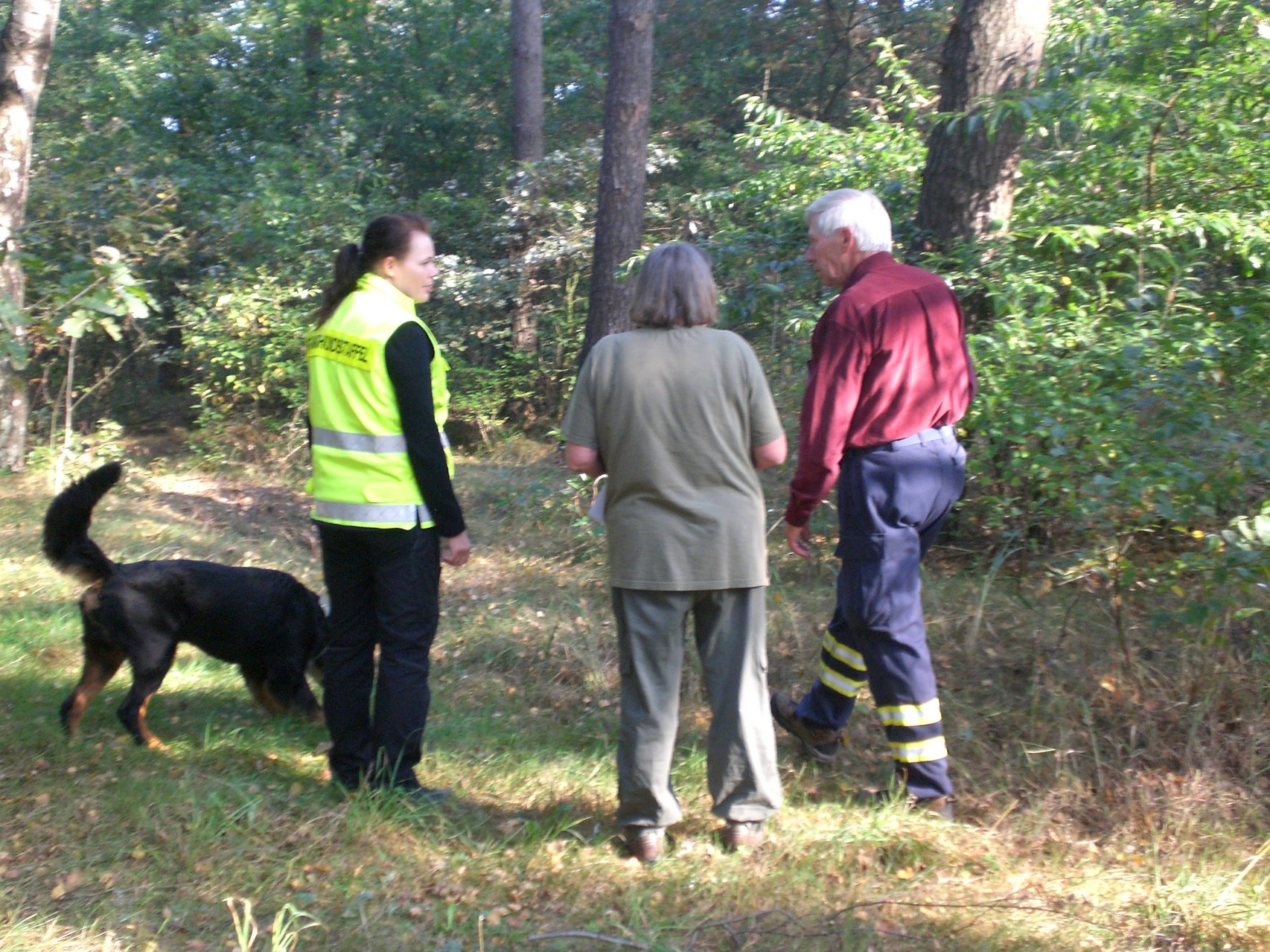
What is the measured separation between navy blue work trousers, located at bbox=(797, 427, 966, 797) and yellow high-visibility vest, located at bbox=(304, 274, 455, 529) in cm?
143

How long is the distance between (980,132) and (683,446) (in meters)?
3.58

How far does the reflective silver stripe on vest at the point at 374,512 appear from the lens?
343 centimetres

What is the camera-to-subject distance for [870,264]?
3586mm

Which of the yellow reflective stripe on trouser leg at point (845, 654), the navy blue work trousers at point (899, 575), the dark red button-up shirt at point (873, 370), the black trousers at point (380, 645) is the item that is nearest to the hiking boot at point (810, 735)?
the yellow reflective stripe on trouser leg at point (845, 654)

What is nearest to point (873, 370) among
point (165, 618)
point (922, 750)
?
point (922, 750)

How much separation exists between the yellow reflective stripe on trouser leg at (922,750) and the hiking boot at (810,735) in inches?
19.7

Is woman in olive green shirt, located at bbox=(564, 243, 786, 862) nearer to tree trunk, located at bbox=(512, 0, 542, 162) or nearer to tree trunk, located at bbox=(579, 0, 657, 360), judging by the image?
tree trunk, located at bbox=(579, 0, 657, 360)

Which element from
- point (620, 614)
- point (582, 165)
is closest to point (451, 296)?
point (582, 165)

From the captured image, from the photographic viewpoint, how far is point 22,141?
26.5 feet

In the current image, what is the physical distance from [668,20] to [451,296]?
7.61 metres

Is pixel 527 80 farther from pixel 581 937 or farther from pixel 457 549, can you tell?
pixel 581 937

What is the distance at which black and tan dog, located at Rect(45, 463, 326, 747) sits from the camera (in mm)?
4086

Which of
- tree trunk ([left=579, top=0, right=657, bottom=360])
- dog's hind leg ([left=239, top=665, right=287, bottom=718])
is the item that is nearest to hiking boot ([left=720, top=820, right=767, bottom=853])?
dog's hind leg ([left=239, top=665, right=287, bottom=718])

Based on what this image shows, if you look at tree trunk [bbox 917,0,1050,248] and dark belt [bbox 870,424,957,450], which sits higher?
tree trunk [bbox 917,0,1050,248]
